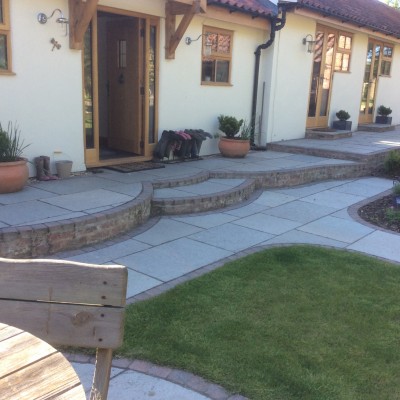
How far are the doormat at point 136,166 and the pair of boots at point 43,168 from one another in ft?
3.75

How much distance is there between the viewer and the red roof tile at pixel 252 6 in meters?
7.75

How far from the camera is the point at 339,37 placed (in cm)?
1165

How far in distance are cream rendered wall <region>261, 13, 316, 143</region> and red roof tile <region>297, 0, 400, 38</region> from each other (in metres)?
0.52

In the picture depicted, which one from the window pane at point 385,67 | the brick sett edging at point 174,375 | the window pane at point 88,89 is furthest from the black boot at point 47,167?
the window pane at point 385,67

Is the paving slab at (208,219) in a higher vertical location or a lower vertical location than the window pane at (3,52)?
lower

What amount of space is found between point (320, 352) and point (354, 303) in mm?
801

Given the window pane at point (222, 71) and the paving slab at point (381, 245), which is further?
the window pane at point (222, 71)

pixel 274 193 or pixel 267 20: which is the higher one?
pixel 267 20

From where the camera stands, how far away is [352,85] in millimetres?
12672

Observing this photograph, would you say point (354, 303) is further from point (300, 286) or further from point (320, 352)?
point (320, 352)

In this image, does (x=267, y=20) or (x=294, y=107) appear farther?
(x=294, y=107)

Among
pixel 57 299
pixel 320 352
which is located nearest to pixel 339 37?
pixel 320 352

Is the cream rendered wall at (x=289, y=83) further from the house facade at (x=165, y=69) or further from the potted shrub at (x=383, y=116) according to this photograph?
the potted shrub at (x=383, y=116)

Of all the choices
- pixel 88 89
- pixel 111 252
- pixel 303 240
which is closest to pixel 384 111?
pixel 88 89
